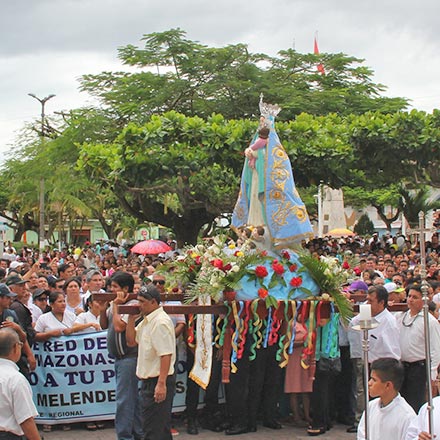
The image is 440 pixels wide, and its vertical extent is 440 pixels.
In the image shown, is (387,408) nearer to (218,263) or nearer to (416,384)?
(416,384)

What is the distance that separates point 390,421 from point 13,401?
2361mm

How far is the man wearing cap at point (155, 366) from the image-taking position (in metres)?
6.66

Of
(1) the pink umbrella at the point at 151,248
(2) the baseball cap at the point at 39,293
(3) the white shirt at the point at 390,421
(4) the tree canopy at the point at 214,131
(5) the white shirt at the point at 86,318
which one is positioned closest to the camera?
(3) the white shirt at the point at 390,421

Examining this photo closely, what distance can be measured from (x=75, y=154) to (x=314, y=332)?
55.8 feet

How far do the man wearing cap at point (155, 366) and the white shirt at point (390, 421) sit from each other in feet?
7.27

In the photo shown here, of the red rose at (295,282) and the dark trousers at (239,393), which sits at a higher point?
the red rose at (295,282)

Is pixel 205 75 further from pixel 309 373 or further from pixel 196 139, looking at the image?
pixel 309 373

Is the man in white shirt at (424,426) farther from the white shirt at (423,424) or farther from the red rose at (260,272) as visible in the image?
the red rose at (260,272)

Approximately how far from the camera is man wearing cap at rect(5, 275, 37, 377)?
7.56 metres

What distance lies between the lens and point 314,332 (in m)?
8.30

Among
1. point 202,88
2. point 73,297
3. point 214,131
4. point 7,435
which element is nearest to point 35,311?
point 73,297

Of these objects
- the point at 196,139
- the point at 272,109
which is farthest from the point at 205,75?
the point at 272,109

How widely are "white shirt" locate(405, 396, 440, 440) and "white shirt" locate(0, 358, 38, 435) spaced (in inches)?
91.4

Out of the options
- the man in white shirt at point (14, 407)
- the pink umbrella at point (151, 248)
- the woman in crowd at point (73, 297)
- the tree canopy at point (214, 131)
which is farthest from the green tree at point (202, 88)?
the man in white shirt at point (14, 407)
